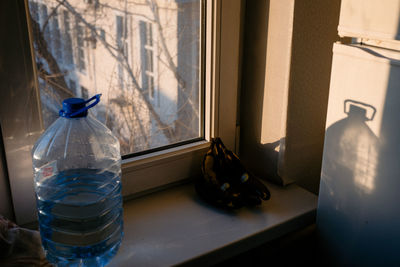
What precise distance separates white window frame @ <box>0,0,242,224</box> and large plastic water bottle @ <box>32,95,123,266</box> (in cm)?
10

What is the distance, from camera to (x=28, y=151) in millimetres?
1002

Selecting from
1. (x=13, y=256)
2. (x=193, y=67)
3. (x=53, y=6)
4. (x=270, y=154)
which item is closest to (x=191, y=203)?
(x=270, y=154)

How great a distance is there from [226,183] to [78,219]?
42cm

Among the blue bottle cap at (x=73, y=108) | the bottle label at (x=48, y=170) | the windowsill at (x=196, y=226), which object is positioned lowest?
the windowsill at (x=196, y=226)

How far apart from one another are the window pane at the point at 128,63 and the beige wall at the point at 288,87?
0.57 ft

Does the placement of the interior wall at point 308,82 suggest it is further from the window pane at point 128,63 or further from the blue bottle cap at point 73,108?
the blue bottle cap at point 73,108

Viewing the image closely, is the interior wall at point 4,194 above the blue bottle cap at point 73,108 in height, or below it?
below

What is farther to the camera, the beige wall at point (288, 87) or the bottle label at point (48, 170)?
the beige wall at point (288, 87)

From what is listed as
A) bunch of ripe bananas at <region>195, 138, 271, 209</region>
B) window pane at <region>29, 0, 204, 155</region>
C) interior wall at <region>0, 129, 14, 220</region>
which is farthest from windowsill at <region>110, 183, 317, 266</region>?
interior wall at <region>0, 129, 14, 220</region>

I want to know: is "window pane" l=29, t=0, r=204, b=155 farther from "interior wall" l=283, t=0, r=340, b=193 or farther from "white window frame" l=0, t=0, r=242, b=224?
"interior wall" l=283, t=0, r=340, b=193

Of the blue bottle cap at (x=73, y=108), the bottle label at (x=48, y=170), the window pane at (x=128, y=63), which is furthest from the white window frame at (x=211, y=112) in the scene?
the blue bottle cap at (x=73, y=108)

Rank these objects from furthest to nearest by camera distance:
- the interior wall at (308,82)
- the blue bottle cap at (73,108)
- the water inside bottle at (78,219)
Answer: the interior wall at (308,82), the water inside bottle at (78,219), the blue bottle cap at (73,108)

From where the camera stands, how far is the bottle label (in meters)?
1.01

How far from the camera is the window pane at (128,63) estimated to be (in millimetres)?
999
